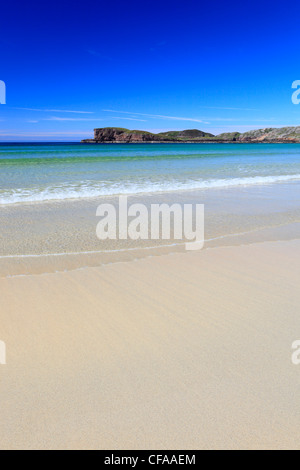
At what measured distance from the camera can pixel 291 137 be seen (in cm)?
16200

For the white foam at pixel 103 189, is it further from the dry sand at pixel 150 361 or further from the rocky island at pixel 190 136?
the rocky island at pixel 190 136

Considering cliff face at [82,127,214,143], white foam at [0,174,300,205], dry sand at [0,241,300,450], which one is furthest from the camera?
cliff face at [82,127,214,143]

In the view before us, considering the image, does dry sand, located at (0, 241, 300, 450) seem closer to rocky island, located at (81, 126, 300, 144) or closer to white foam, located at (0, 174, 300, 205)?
white foam, located at (0, 174, 300, 205)

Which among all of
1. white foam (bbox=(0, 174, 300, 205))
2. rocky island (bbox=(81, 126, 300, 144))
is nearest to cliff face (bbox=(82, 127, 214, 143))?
rocky island (bbox=(81, 126, 300, 144))

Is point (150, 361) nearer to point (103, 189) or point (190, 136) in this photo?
point (103, 189)

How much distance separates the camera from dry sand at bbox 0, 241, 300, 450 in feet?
6.45

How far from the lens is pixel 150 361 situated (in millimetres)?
2582

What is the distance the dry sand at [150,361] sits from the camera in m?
1.96

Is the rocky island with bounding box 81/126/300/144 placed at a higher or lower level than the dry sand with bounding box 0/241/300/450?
higher

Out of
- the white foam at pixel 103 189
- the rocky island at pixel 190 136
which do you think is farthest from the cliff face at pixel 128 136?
the white foam at pixel 103 189

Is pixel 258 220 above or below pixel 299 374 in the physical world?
above
